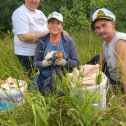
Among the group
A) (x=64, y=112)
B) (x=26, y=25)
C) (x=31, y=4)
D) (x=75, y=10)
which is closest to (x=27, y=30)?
(x=26, y=25)

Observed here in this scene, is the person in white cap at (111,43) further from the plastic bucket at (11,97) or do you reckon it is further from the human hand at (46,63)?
the plastic bucket at (11,97)

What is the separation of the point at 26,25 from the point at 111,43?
1.17 meters

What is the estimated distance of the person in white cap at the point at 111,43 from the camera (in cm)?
411

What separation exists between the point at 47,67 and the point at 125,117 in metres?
1.40

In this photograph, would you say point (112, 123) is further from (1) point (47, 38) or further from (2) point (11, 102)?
(1) point (47, 38)

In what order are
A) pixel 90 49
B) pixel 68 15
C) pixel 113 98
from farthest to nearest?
pixel 68 15, pixel 90 49, pixel 113 98

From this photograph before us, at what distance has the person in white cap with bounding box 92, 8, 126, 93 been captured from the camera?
411cm

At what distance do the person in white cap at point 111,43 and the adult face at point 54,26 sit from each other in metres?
0.47

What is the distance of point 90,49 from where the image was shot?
6207mm

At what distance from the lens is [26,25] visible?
15.6 feet

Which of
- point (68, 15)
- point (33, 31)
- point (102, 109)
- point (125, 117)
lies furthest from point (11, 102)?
point (68, 15)

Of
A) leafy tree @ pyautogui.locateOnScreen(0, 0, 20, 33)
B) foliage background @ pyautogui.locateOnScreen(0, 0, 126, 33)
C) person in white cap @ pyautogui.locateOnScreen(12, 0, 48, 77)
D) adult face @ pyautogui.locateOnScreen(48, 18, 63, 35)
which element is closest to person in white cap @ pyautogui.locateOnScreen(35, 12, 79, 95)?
adult face @ pyautogui.locateOnScreen(48, 18, 63, 35)

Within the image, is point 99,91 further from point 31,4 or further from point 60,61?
point 31,4

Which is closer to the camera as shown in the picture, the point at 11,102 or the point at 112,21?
the point at 11,102
